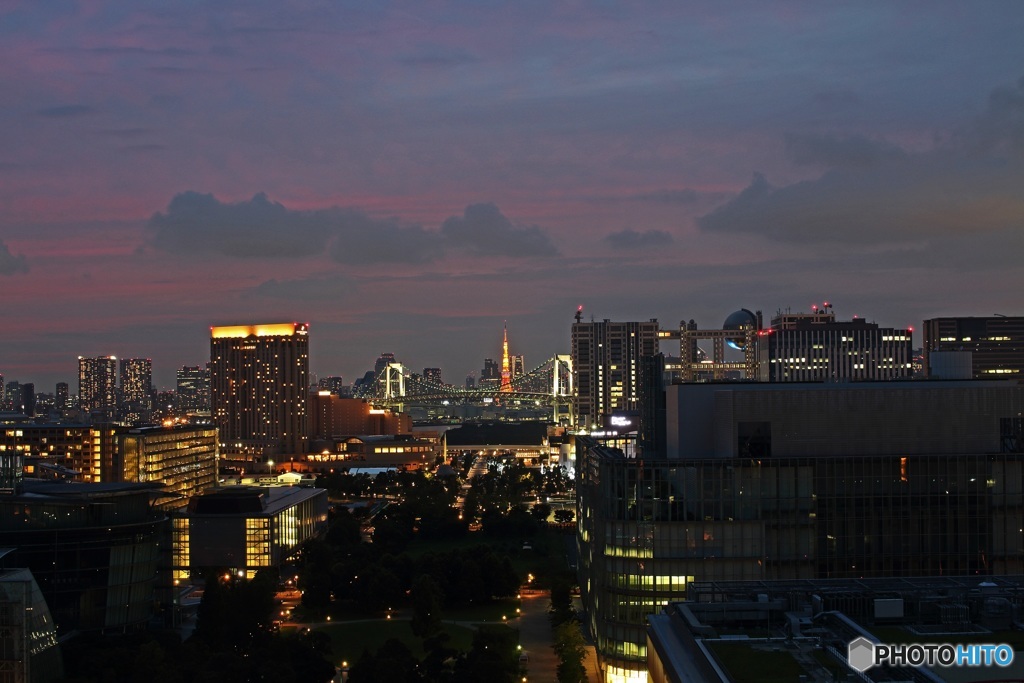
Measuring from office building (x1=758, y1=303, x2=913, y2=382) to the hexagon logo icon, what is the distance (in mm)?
122190

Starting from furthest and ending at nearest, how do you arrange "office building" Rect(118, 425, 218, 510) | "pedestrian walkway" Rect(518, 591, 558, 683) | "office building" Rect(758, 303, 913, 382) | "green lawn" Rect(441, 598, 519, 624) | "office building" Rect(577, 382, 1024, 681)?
1. "office building" Rect(758, 303, 913, 382)
2. "office building" Rect(118, 425, 218, 510)
3. "green lawn" Rect(441, 598, 519, 624)
4. "pedestrian walkway" Rect(518, 591, 558, 683)
5. "office building" Rect(577, 382, 1024, 681)

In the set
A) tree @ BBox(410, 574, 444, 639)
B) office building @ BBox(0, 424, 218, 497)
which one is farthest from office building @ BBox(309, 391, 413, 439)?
tree @ BBox(410, 574, 444, 639)

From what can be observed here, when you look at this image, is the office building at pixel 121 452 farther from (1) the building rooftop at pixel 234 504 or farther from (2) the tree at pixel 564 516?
(2) the tree at pixel 564 516

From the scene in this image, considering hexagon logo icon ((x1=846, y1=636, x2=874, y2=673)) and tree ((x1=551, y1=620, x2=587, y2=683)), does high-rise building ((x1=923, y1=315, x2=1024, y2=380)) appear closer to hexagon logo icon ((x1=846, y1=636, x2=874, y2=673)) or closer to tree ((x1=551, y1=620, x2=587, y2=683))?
tree ((x1=551, y1=620, x2=587, y2=683))

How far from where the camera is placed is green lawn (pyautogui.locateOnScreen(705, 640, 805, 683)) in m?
19.8

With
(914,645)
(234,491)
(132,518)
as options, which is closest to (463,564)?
(132,518)

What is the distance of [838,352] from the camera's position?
14212 centimetres

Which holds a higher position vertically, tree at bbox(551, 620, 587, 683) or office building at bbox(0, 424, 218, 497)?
office building at bbox(0, 424, 218, 497)

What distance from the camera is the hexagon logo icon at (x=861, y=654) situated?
20.3 meters

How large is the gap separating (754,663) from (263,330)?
16693 cm

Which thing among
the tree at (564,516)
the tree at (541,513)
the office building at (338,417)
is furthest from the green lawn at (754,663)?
the office building at (338,417)

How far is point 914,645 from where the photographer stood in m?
20.9

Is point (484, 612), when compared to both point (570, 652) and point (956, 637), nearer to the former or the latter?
point (570, 652)

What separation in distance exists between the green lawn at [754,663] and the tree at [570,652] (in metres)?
18.0
